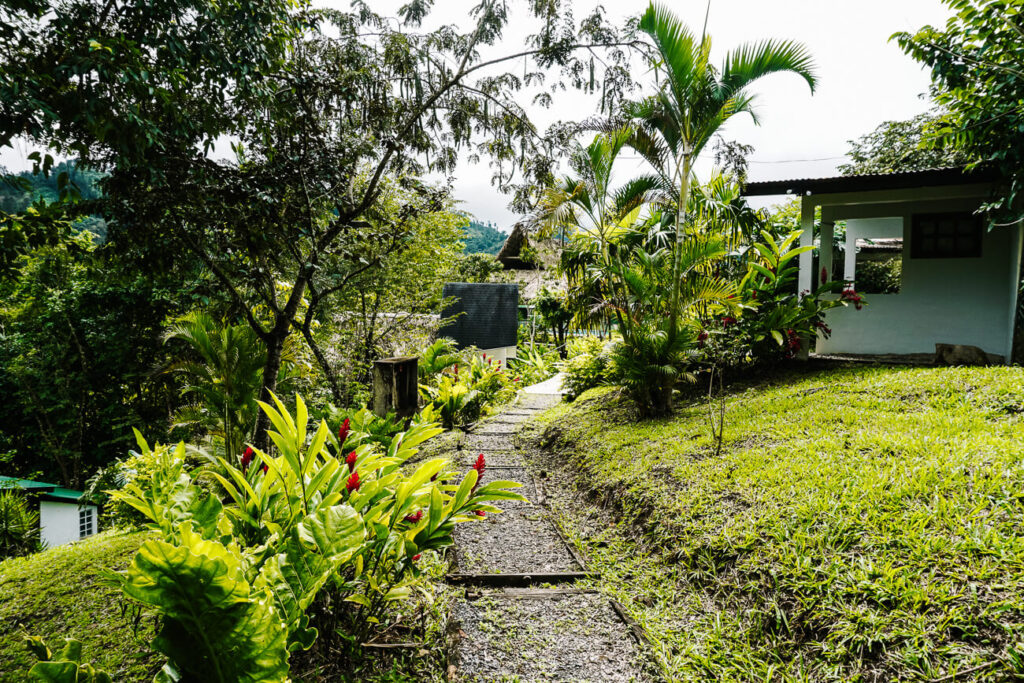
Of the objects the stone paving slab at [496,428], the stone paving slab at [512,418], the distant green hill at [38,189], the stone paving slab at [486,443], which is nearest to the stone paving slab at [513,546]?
the stone paving slab at [486,443]

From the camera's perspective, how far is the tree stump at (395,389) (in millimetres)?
5016

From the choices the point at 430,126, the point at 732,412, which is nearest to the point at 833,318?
the point at 732,412

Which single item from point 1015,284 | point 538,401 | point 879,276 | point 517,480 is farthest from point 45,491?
point 879,276

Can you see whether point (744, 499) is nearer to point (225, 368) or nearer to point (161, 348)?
point (225, 368)

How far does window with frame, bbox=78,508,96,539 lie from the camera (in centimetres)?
920

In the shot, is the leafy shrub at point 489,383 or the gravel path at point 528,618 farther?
the leafy shrub at point 489,383

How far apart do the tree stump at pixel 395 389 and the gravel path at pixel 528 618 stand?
1.33 metres

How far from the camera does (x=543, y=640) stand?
2.65m

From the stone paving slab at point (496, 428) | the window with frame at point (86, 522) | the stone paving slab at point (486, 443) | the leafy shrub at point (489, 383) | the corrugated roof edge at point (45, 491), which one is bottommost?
the window with frame at point (86, 522)

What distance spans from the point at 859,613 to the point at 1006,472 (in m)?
1.45

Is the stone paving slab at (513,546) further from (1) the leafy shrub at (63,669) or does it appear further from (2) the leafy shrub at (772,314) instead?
(2) the leafy shrub at (772,314)

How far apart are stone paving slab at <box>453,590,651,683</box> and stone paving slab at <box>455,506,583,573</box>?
383 mm

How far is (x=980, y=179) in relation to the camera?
6914 millimetres

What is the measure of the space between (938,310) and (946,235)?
1.09m
